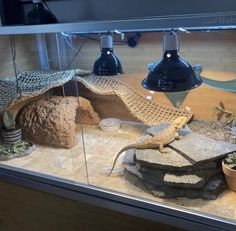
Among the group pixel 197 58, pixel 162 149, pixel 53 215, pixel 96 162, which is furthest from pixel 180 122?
pixel 53 215

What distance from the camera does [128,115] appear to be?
1563mm

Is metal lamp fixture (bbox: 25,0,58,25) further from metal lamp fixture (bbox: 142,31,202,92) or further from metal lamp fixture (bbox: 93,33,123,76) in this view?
metal lamp fixture (bbox: 142,31,202,92)

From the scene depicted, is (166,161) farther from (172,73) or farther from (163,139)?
(172,73)

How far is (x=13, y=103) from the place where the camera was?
166 centimetres

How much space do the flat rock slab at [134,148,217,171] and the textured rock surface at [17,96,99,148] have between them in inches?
15.0

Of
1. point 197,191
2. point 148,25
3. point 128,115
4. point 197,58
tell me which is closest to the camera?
point 148,25

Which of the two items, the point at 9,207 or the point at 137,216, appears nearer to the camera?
the point at 137,216

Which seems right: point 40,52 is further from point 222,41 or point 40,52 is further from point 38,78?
point 222,41

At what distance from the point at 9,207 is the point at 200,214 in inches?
39.0

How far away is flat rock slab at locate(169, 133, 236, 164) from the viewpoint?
123cm

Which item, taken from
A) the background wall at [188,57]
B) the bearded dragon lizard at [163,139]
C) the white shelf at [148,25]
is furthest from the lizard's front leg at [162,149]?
the white shelf at [148,25]

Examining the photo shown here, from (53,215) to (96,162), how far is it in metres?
0.31

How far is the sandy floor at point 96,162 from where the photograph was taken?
1184 mm

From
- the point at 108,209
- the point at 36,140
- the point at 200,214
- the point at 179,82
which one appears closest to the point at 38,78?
the point at 36,140
